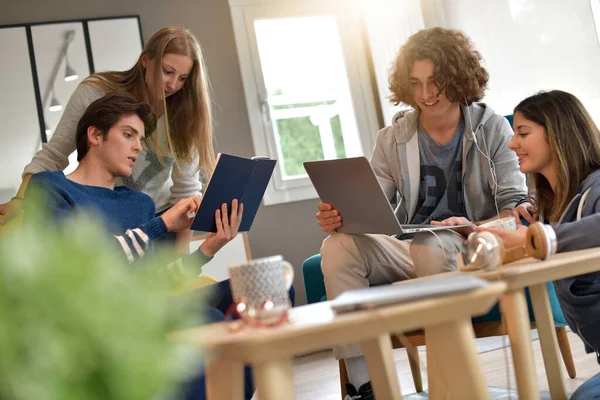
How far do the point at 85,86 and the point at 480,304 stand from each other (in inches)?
67.1

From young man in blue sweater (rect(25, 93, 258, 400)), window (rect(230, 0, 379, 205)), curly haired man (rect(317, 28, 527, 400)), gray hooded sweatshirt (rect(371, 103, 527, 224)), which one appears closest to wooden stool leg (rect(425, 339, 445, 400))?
curly haired man (rect(317, 28, 527, 400))

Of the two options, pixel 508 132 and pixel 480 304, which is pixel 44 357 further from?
pixel 508 132

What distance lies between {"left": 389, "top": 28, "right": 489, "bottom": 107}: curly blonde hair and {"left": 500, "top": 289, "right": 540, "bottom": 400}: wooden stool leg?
3.90 ft

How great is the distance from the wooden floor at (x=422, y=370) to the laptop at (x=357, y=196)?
510 millimetres

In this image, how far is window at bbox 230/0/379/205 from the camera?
4.25 m

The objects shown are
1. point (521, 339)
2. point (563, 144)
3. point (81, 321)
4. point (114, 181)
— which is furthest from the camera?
point (114, 181)

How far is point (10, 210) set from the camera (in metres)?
1.85

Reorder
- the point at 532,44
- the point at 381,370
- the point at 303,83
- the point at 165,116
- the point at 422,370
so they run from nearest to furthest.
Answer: the point at 381,370, the point at 165,116, the point at 422,370, the point at 532,44, the point at 303,83

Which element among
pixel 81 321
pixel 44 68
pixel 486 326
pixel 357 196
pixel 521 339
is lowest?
pixel 486 326

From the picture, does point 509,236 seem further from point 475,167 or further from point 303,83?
point 303,83

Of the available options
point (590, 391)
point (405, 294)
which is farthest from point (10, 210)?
point (590, 391)

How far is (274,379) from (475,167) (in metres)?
1.56

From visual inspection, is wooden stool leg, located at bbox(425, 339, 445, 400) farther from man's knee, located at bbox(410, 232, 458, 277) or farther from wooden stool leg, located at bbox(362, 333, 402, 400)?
man's knee, located at bbox(410, 232, 458, 277)

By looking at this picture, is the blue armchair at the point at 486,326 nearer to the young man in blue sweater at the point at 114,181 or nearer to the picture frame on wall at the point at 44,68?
the young man in blue sweater at the point at 114,181
